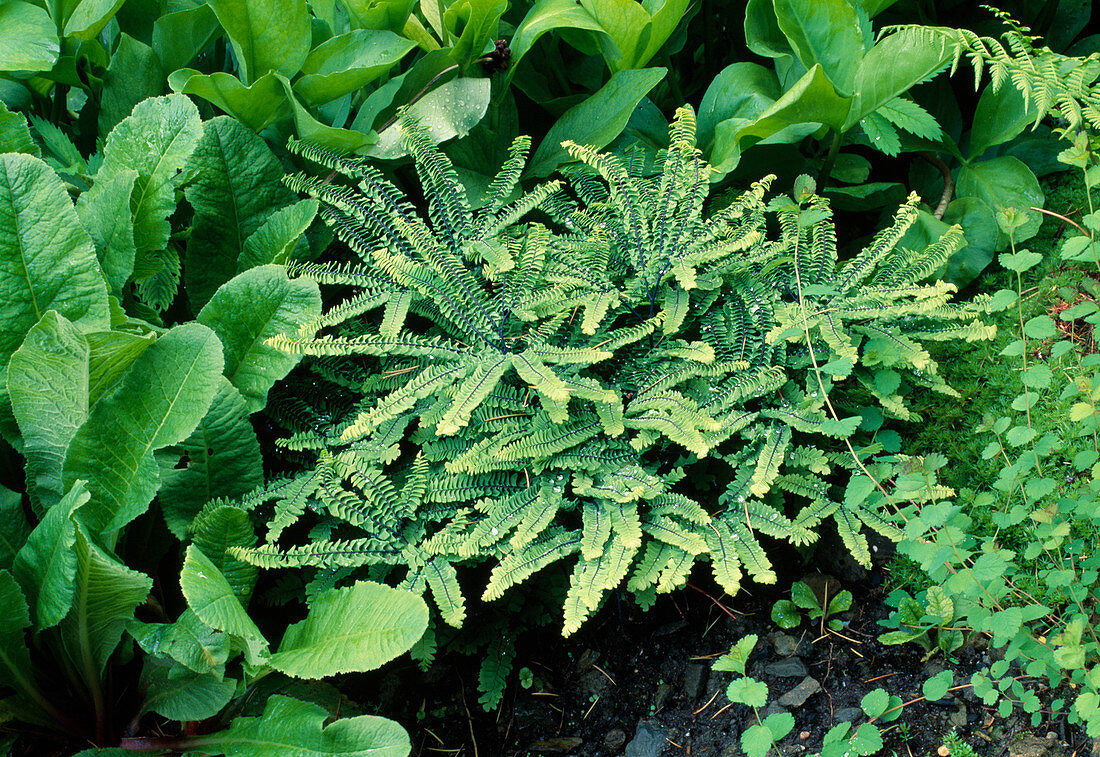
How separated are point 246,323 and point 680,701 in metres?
1.33

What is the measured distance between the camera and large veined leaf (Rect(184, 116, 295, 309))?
2035mm

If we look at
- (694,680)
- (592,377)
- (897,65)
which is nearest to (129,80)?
(592,377)

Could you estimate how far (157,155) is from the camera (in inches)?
76.3

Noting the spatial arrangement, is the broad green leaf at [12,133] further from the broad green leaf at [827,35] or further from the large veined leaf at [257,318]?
the broad green leaf at [827,35]

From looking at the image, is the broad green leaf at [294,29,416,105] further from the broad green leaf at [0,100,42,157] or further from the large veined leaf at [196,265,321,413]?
the broad green leaf at [0,100,42,157]

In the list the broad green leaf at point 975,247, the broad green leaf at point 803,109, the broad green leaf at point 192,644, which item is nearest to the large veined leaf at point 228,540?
the broad green leaf at point 192,644

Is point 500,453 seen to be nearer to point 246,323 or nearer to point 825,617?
point 246,323

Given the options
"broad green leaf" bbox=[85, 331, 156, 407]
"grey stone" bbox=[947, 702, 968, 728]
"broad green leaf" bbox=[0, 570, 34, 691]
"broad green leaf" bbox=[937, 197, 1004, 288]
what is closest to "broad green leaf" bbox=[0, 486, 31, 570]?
"broad green leaf" bbox=[0, 570, 34, 691]

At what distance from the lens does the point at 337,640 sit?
60.4 inches

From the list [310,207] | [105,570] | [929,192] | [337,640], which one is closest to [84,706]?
[105,570]

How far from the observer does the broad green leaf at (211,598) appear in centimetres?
144

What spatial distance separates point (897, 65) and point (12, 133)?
7.13 feet

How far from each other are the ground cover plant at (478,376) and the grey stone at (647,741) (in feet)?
0.66

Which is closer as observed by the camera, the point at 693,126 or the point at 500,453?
the point at 500,453
